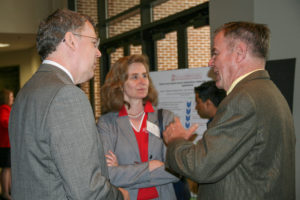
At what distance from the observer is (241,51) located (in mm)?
1692

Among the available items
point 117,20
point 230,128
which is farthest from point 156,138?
point 117,20

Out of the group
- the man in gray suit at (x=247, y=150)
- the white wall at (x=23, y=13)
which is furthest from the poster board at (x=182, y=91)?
the white wall at (x=23, y=13)

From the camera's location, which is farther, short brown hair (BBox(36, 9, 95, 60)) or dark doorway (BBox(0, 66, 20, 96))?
dark doorway (BBox(0, 66, 20, 96))

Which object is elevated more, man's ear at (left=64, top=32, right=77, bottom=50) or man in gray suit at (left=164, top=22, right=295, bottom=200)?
man's ear at (left=64, top=32, right=77, bottom=50)

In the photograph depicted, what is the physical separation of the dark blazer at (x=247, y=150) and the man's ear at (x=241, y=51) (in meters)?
0.17

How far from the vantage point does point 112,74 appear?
2.88 meters

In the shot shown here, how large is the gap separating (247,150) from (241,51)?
20.7 inches

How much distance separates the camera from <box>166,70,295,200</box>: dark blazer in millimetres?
1460

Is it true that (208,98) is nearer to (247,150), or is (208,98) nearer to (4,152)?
(247,150)

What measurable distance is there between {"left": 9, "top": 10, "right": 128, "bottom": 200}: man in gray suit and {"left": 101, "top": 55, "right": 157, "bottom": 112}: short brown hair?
1281 millimetres

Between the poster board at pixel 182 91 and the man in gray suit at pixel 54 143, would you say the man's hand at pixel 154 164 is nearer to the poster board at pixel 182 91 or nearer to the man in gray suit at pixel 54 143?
the man in gray suit at pixel 54 143

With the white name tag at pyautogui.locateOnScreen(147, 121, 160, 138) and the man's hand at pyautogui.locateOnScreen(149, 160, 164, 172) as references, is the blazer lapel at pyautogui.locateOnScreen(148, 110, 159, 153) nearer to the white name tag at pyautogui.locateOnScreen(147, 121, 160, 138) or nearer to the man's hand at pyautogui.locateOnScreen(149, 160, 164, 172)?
the white name tag at pyautogui.locateOnScreen(147, 121, 160, 138)

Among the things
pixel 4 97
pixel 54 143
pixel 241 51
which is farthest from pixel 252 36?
pixel 4 97

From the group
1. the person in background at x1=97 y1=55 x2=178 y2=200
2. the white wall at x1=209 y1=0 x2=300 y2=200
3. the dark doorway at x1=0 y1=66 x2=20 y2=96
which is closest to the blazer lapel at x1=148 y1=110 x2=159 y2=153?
the person in background at x1=97 y1=55 x2=178 y2=200
